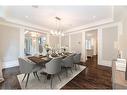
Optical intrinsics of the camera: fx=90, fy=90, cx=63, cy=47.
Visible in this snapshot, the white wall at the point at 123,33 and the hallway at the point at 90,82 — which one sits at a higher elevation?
the white wall at the point at 123,33

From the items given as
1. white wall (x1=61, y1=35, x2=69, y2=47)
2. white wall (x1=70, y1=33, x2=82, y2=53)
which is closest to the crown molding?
white wall (x1=61, y1=35, x2=69, y2=47)

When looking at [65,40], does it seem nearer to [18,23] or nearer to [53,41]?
[53,41]

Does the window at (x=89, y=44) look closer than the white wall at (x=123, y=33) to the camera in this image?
No

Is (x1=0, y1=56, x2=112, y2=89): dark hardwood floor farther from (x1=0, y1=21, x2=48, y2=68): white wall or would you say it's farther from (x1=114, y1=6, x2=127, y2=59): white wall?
(x1=0, y1=21, x2=48, y2=68): white wall

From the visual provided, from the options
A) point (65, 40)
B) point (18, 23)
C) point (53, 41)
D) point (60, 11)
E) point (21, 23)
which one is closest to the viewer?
point (60, 11)

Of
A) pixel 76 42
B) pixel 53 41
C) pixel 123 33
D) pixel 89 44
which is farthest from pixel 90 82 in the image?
pixel 89 44

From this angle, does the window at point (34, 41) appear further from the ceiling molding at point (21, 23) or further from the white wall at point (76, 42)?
the white wall at point (76, 42)

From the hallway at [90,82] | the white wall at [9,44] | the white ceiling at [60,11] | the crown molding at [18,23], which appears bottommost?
the hallway at [90,82]

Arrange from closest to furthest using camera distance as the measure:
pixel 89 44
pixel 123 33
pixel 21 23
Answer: pixel 123 33 → pixel 21 23 → pixel 89 44

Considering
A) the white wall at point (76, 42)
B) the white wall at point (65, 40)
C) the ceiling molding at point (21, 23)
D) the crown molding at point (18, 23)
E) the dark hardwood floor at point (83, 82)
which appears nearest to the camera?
the dark hardwood floor at point (83, 82)

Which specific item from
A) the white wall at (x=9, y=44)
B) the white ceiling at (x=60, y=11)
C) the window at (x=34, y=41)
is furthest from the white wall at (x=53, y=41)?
the white ceiling at (x=60, y=11)
